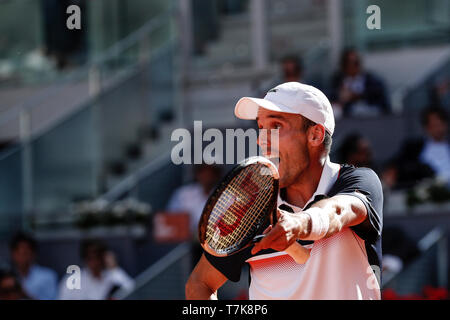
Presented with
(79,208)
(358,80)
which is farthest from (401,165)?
(79,208)

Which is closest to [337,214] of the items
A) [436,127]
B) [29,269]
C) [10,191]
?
[436,127]

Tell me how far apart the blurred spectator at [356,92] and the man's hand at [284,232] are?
5832 millimetres

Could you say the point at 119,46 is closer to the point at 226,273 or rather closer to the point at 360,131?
the point at 360,131

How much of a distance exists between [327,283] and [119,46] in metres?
7.12

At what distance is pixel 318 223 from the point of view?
2266mm

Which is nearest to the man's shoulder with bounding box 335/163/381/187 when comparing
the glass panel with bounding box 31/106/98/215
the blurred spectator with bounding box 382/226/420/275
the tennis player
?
the tennis player

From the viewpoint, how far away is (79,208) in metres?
8.06

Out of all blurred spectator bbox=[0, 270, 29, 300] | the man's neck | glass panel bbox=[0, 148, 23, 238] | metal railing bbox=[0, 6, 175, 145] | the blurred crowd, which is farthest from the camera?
metal railing bbox=[0, 6, 175, 145]

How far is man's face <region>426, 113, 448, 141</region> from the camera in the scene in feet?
23.9

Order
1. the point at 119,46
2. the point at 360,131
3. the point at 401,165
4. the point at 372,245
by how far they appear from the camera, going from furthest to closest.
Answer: the point at 119,46 < the point at 360,131 < the point at 401,165 < the point at 372,245

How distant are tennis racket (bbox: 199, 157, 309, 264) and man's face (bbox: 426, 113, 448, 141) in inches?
197

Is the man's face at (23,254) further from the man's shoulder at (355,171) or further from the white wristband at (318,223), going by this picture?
the white wristband at (318,223)

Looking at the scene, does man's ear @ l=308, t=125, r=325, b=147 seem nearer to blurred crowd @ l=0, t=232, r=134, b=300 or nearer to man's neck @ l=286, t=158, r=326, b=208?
man's neck @ l=286, t=158, r=326, b=208

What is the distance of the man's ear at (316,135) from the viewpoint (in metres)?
2.61
